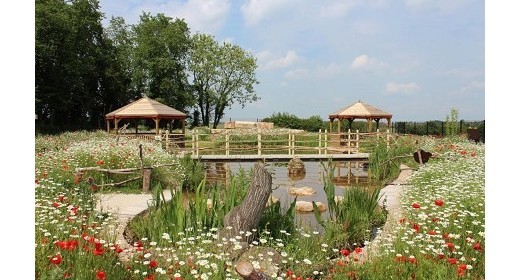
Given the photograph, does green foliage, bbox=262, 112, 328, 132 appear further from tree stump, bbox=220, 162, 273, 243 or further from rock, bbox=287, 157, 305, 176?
tree stump, bbox=220, 162, 273, 243

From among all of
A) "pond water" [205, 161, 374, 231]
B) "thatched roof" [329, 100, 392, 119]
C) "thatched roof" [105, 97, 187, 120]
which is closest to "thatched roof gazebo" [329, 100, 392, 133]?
"thatched roof" [329, 100, 392, 119]

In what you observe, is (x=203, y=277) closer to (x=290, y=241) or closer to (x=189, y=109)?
(x=290, y=241)

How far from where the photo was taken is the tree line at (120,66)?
24.9m

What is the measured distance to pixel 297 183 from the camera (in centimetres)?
1434

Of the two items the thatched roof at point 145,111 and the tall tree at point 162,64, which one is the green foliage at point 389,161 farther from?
the tall tree at point 162,64

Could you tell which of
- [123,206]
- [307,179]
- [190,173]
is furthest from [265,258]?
[307,179]

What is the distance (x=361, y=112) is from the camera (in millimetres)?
24203

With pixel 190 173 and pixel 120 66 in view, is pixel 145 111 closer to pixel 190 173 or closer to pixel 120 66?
pixel 190 173

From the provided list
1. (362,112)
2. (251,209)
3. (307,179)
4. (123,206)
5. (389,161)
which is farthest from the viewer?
(362,112)

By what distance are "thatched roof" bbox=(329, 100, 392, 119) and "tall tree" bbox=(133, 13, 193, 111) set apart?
16.7 metres

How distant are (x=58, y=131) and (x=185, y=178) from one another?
16408 mm

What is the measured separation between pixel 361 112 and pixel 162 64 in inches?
742

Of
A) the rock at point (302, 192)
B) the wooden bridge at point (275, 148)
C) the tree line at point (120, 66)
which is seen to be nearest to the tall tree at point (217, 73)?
the tree line at point (120, 66)

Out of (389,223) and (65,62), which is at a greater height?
(65,62)
